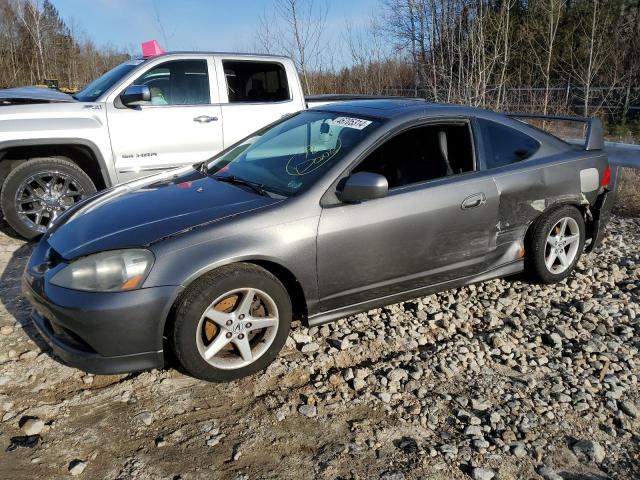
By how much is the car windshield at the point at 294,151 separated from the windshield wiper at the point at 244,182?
19 mm

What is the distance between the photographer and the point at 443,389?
2.93 m

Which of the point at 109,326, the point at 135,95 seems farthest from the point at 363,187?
the point at 135,95

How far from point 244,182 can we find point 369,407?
1.60 metres

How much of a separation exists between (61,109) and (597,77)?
17685 millimetres

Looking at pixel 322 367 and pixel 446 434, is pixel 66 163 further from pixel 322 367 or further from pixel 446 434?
pixel 446 434

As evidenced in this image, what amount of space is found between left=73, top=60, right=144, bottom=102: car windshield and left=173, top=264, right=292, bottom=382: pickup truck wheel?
349 cm

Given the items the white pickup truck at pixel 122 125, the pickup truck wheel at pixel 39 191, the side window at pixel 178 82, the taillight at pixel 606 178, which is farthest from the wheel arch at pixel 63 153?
the taillight at pixel 606 178

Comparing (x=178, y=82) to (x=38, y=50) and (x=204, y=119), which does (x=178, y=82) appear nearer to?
(x=204, y=119)

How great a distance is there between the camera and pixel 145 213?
3.03m

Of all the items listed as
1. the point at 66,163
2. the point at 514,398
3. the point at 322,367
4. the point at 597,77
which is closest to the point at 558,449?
the point at 514,398

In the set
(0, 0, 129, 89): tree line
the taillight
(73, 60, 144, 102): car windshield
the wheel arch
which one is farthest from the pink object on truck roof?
(0, 0, 129, 89): tree line

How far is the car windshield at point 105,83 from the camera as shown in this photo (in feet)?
17.8

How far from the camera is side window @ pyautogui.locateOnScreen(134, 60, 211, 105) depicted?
5630 millimetres

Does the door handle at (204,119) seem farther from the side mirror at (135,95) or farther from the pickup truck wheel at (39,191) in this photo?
the pickup truck wheel at (39,191)
